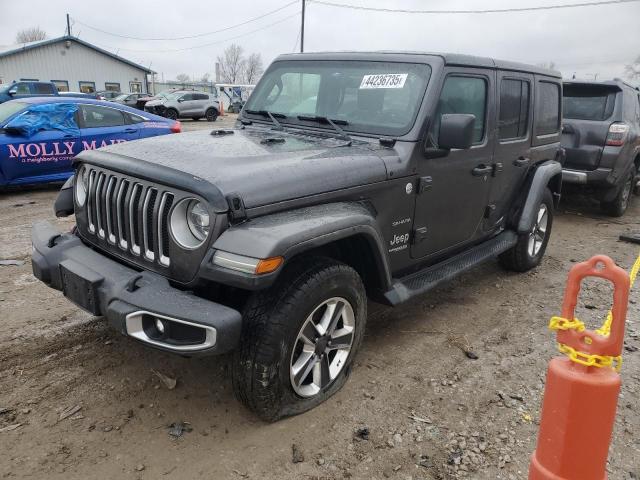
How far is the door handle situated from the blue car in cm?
627

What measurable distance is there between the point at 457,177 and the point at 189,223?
6.90ft

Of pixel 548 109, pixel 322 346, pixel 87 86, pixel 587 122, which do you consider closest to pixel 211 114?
pixel 87 86

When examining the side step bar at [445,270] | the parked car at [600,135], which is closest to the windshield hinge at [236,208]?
the side step bar at [445,270]

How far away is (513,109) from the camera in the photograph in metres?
4.46

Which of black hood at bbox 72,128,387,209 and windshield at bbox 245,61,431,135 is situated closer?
black hood at bbox 72,128,387,209

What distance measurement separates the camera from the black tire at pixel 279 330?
256 cm

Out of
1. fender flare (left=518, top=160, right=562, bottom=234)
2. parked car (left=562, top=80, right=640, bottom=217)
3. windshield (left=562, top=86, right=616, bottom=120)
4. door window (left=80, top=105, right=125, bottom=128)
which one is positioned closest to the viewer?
fender flare (left=518, top=160, right=562, bottom=234)

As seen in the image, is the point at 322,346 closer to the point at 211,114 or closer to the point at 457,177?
the point at 457,177

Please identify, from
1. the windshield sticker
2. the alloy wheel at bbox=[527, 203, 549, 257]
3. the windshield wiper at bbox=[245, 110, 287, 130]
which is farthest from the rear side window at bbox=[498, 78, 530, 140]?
the windshield wiper at bbox=[245, 110, 287, 130]

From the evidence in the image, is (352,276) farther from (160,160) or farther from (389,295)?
(160,160)

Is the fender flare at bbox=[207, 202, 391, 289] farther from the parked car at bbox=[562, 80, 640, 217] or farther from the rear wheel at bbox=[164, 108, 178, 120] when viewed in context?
the rear wheel at bbox=[164, 108, 178, 120]

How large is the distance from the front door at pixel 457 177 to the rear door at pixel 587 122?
397 centimetres

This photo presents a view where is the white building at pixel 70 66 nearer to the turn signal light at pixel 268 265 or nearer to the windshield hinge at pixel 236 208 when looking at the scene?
the windshield hinge at pixel 236 208

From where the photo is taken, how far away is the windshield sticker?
3568mm
